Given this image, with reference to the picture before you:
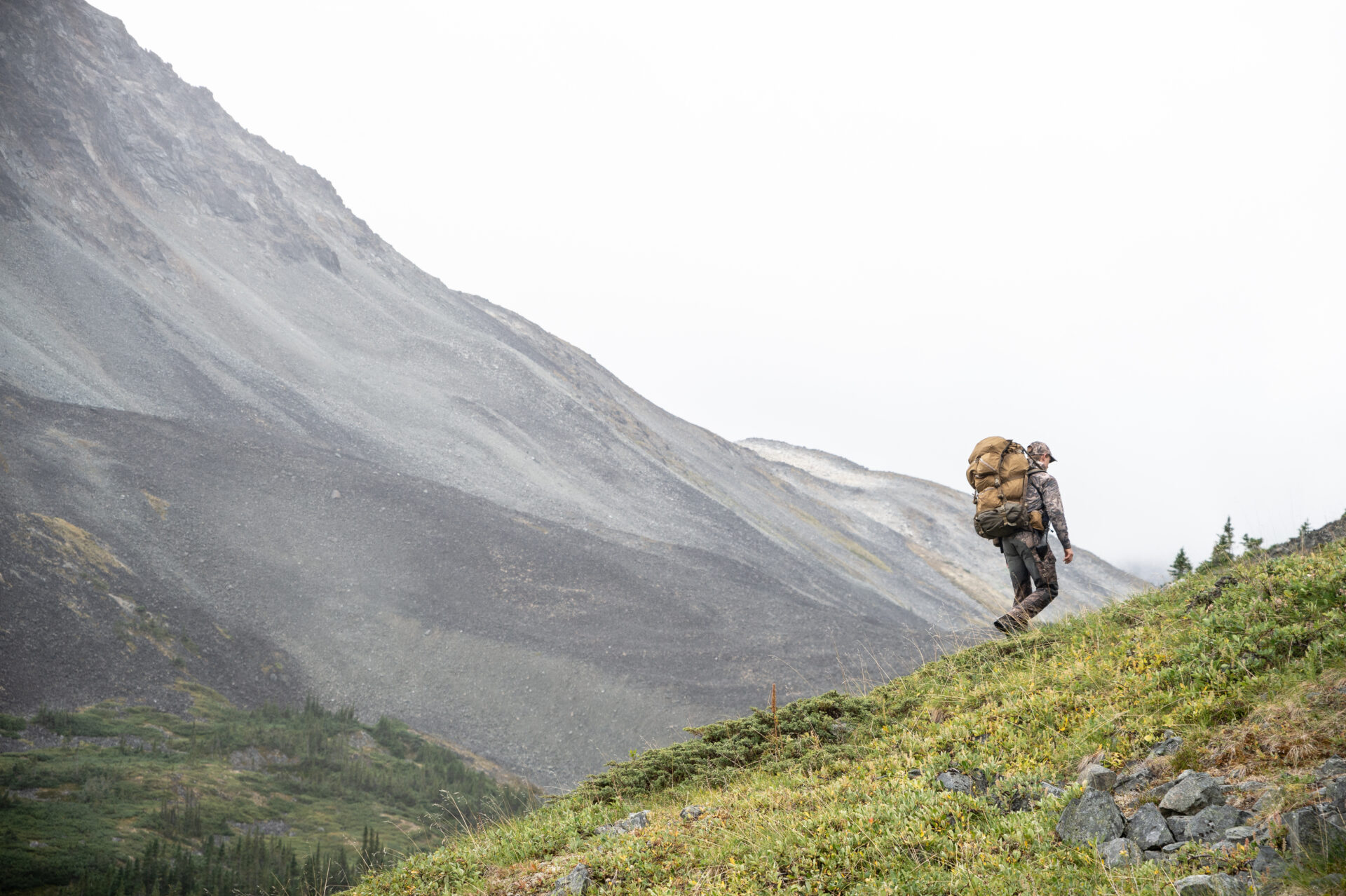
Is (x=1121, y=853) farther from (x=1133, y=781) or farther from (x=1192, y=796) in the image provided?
(x=1133, y=781)

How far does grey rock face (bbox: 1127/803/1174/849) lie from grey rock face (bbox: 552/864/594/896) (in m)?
3.16

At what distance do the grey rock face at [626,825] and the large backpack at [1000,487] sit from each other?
4237mm

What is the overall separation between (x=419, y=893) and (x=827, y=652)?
27399mm

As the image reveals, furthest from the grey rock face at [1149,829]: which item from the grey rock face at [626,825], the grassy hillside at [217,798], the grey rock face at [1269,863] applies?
the grassy hillside at [217,798]

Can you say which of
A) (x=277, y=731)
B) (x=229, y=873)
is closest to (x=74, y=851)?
(x=229, y=873)

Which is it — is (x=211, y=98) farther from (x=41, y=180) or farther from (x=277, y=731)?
(x=277, y=731)

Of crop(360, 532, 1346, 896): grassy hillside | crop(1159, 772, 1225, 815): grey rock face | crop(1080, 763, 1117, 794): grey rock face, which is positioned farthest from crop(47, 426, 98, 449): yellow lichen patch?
crop(1159, 772, 1225, 815): grey rock face

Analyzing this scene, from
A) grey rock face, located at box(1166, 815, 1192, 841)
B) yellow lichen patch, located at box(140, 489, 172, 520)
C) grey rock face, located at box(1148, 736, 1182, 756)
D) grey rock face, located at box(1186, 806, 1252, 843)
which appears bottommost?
yellow lichen patch, located at box(140, 489, 172, 520)

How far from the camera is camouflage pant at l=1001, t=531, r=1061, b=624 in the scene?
7.51 meters

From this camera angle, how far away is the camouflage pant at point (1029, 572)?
7.51 meters

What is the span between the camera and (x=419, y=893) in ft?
18.6

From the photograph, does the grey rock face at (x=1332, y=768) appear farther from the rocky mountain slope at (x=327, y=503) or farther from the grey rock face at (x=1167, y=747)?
the rocky mountain slope at (x=327, y=503)

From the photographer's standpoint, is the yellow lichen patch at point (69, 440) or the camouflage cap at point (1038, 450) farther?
the yellow lichen patch at point (69, 440)

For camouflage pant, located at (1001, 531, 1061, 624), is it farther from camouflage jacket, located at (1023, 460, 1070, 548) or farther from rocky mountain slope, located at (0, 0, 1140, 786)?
rocky mountain slope, located at (0, 0, 1140, 786)
